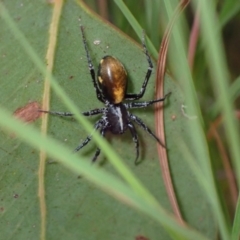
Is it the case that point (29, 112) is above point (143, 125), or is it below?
above

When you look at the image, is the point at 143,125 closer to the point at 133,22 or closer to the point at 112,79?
the point at 112,79

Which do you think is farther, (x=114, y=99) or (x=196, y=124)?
(x=114, y=99)

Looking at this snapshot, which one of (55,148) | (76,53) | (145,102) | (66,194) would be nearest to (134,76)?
(145,102)

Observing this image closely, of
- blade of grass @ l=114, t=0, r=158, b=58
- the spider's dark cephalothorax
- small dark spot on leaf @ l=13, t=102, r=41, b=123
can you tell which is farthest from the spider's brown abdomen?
small dark spot on leaf @ l=13, t=102, r=41, b=123

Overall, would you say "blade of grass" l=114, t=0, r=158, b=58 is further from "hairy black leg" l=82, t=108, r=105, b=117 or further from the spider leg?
"hairy black leg" l=82, t=108, r=105, b=117

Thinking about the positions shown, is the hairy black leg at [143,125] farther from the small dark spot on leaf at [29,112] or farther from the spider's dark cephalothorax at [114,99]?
the small dark spot on leaf at [29,112]

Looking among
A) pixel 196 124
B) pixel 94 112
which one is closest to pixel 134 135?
pixel 94 112
